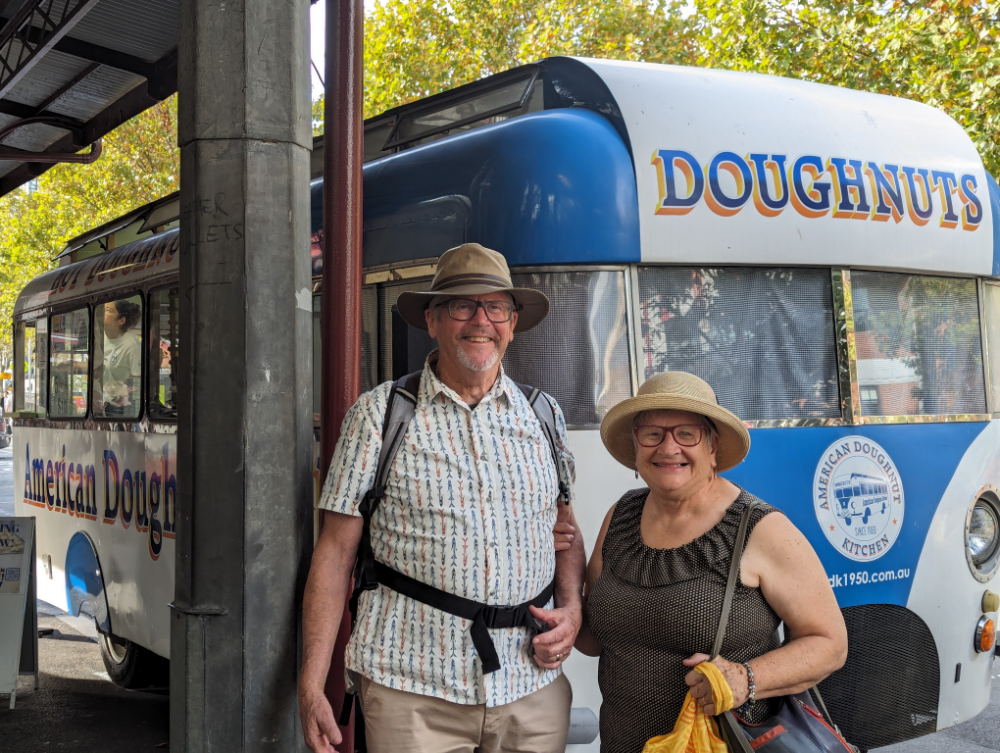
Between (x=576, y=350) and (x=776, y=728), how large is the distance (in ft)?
5.82

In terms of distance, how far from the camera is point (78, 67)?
782 cm

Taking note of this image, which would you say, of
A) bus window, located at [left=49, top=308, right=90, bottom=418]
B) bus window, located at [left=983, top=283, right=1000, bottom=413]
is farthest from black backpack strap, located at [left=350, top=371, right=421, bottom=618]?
bus window, located at [left=49, top=308, right=90, bottom=418]

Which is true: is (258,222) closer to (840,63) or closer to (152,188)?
(840,63)

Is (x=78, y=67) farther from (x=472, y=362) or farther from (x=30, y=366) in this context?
(x=472, y=362)

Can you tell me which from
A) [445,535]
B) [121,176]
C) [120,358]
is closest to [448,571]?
[445,535]

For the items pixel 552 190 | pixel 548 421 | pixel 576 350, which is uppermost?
pixel 552 190

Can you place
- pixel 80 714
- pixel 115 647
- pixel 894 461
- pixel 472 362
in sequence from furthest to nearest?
pixel 115 647 < pixel 80 714 < pixel 894 461 < pixel 472 362

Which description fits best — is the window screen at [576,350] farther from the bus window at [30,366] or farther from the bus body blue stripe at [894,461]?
the bus window at [30,366]

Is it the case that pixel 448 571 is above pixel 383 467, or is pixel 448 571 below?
below

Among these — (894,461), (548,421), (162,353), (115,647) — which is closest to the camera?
(548,421)

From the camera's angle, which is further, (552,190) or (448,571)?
(552,190)

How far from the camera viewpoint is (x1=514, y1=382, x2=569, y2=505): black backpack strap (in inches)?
104

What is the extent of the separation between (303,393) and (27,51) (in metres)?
6.74

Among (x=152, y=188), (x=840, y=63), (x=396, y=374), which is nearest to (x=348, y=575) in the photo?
(x=396, y=374)
